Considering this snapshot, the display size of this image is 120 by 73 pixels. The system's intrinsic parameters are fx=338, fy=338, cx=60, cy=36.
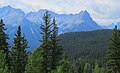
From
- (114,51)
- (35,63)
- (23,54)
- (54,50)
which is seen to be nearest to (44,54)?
(54,50)

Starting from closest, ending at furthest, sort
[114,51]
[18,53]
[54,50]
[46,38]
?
[46,38] < [54,50] < [18,53] < [114,51]

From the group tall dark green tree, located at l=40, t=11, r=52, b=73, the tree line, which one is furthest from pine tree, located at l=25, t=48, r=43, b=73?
tall dark green tree, located at l=40, t=11, r=52, b=73

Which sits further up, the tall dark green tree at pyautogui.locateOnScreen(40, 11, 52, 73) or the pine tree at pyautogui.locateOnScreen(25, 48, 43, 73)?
the tall dark green tree at pyautogui.locateOnScreen(40, 11, 52, 73)

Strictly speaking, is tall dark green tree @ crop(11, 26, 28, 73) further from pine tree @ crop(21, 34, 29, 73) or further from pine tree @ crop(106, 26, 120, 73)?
pine tree @ crop(106, 26, 120, 73)

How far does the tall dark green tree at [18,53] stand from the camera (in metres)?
42.8

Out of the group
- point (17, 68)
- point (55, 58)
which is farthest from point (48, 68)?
point (17, 68)

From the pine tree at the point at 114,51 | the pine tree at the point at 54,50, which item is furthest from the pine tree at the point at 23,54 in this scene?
the pine tree at the point at 114,51

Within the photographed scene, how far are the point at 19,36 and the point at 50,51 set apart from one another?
192 inches

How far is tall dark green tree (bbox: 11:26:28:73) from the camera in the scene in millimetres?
42812

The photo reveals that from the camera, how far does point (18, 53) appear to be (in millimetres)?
43125

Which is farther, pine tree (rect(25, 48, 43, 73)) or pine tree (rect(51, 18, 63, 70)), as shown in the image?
pine tree (rect(51, 18, 63, 70))

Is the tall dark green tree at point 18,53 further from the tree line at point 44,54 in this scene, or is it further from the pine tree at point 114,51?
the pine tree at point 114,51

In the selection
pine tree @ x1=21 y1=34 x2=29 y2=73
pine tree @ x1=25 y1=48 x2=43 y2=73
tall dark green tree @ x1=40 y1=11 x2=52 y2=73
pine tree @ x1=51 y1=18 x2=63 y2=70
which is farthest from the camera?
pine tree @ x1=21 y1=34 x2=29 y2=73

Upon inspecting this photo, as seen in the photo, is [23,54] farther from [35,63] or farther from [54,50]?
[54,50]
